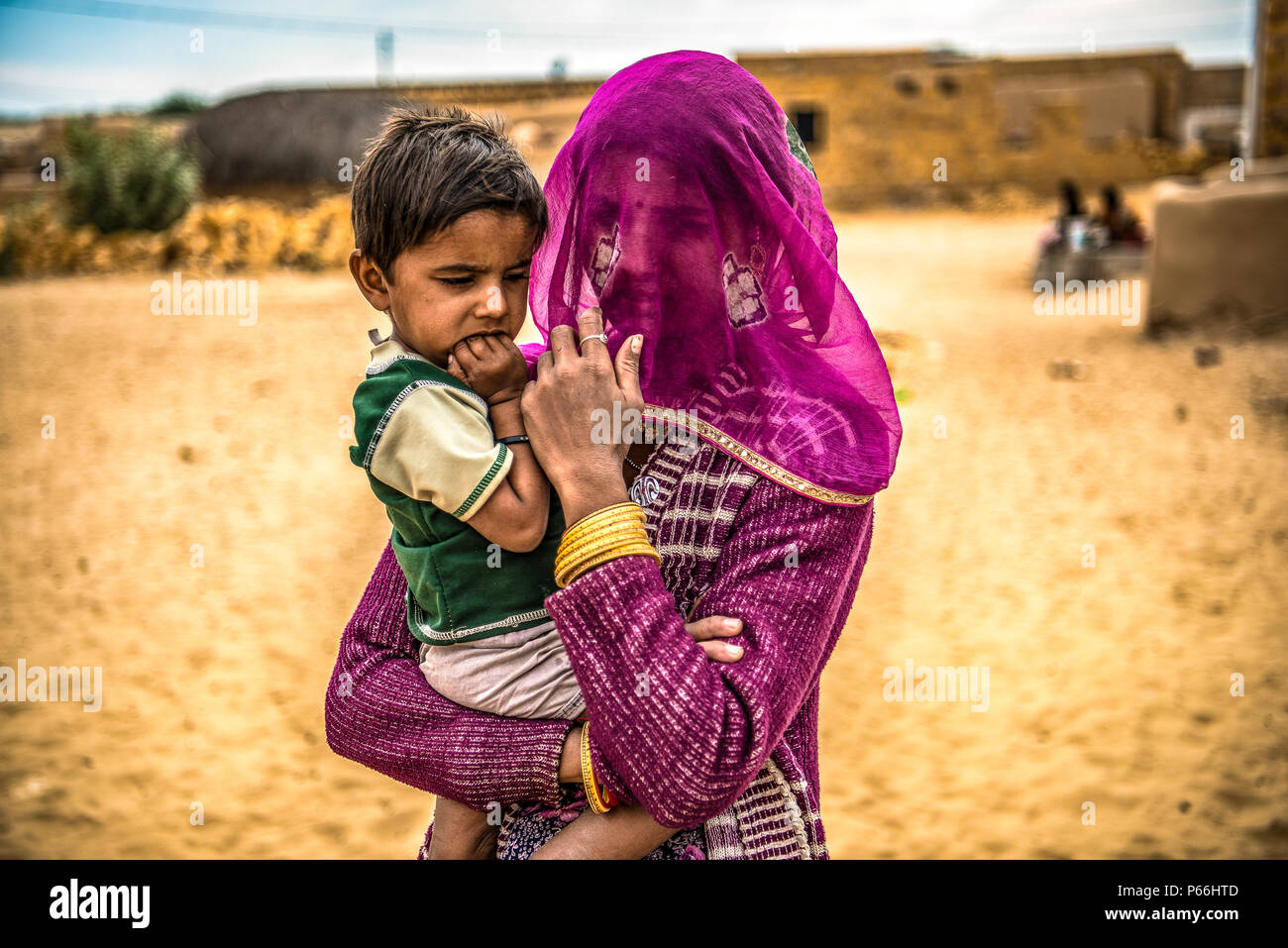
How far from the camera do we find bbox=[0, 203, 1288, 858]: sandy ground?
443 centimetres

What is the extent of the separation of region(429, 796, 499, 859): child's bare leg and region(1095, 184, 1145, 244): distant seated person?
1530 centimetres

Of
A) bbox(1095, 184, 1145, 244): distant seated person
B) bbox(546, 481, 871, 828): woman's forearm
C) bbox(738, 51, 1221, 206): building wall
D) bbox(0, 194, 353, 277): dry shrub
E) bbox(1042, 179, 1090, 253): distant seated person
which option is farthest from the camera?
bbox(738, 51, 1221, 206): building wall

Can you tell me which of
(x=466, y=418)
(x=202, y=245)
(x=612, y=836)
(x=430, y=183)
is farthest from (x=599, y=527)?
(x=202, y=245)

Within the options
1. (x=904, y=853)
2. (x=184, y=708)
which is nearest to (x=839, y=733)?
(x=904, y=853)

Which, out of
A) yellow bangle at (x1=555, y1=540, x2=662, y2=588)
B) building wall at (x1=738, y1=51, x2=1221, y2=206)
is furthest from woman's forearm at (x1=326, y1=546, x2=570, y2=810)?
building wall at (x1=738, y1=51, x2=1221, y2=206)

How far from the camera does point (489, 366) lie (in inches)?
59.6

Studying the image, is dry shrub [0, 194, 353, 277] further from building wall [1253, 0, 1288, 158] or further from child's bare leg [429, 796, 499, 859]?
child's bare leg [429, 796, 499, 859]

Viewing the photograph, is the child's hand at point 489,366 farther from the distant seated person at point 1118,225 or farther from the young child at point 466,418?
the distant seated person at point 1118,225

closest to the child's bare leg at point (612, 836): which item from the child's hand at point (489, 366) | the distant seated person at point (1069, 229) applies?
the child's hand at point (489, 366)

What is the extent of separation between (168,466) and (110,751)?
4020mm

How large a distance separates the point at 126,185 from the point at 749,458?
1944 cm

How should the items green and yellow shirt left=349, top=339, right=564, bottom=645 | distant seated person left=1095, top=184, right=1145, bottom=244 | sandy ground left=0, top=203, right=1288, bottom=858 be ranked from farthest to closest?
distant seated person left=1095, top=184, right=1145, bottom=244
sandy ground left=0, top=203, right=1288, bottom=858
green and yellow shirt left=349, top=339, right=564, bottom=645

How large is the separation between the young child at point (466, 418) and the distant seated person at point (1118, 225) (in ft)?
49.8

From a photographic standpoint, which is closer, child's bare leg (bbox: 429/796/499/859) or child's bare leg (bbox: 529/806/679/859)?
child's bare leg (bbox: 529/806/679/859)
